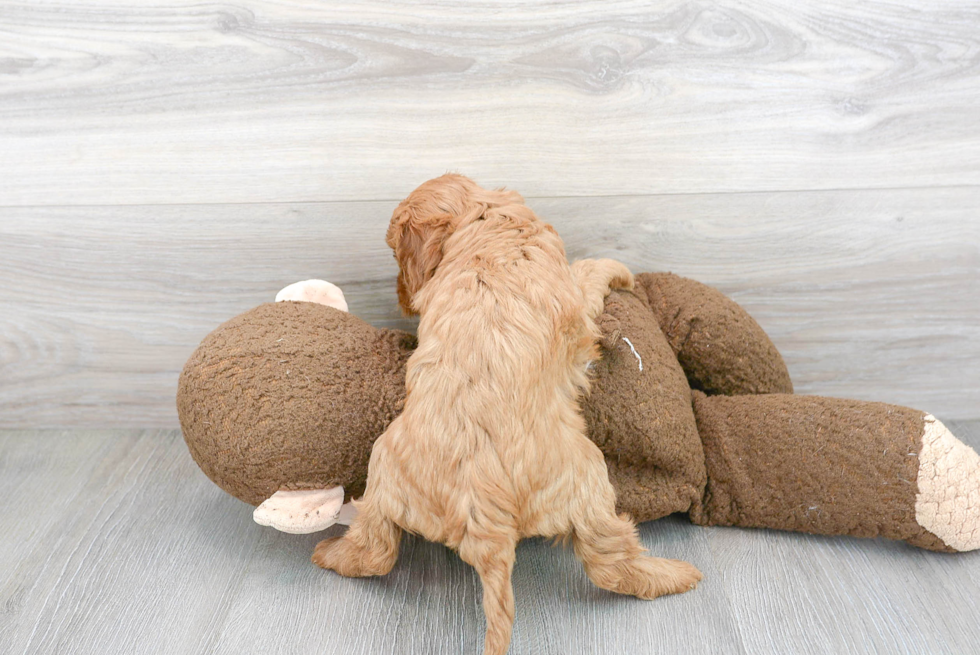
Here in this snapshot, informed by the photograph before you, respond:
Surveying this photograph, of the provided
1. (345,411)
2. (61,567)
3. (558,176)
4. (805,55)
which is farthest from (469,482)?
(805,55)

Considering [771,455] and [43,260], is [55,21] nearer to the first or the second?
[43,260]

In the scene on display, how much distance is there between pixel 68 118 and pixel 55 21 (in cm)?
18

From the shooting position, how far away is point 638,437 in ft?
3.94

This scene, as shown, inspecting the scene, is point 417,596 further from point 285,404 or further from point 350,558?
point 285,404

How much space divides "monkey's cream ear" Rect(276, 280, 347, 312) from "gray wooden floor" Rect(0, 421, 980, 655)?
43 centimetres

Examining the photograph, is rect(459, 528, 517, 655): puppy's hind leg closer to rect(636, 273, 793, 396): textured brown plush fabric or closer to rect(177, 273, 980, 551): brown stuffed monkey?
rect(177, 273, 980, 551): brown stuffed monkey

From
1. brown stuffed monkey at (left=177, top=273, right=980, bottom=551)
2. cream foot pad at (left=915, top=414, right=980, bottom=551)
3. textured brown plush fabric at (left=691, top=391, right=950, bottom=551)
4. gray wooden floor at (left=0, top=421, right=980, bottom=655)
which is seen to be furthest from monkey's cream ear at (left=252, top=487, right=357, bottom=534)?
cream foot pad at (left=915, top=414, right=980, bottom=551)

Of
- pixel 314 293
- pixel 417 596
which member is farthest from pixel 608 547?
pixel 314 293

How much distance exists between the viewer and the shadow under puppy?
100cm

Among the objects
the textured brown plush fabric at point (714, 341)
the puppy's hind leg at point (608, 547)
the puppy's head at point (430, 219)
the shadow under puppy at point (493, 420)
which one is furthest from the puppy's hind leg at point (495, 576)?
the textured brown plush fabric at point (714, 341)

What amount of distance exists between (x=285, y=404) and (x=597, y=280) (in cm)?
55

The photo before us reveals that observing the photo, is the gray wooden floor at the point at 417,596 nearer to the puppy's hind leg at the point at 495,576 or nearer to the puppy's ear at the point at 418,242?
the puppy's hind leg at the point at 495,576

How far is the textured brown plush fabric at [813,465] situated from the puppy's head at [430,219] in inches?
21.7

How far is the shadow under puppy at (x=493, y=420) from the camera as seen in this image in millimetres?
998
